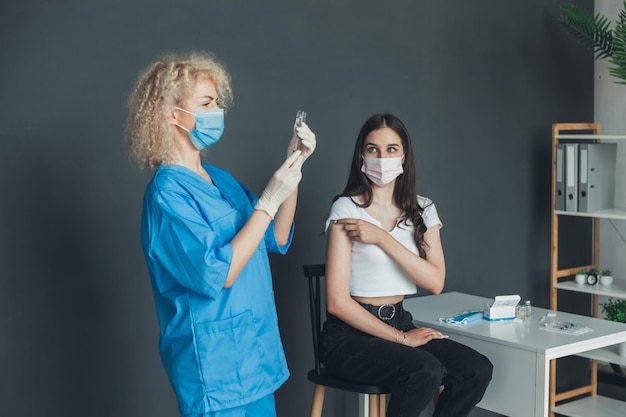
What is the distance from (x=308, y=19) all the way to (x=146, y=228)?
1.45 meters

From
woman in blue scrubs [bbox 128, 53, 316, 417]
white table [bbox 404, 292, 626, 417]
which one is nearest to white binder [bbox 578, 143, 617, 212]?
white table [bbox 404, 292, 626, 417]

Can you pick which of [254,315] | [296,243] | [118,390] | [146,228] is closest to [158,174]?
[146,228]

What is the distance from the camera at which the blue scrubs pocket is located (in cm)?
174

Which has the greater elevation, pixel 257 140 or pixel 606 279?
pixel 257 140

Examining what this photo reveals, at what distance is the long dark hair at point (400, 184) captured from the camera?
2527mm

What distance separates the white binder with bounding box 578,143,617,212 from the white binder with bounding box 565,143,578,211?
17mm

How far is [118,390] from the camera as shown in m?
2.49

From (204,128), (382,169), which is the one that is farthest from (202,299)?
(382,169)

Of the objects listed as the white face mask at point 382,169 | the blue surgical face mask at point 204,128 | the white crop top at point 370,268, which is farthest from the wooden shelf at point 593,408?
the blue surgical face mask at point 204,128

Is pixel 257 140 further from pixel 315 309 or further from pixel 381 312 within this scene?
pixel 381 312

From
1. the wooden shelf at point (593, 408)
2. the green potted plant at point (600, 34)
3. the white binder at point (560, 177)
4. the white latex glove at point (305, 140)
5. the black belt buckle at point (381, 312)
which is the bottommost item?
the wooden shelf at point (593, 408)

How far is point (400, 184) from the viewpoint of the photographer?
258 cm

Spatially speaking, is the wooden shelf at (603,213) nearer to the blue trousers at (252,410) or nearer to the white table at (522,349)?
the white table at (522,349)

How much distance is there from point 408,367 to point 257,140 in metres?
1.03
